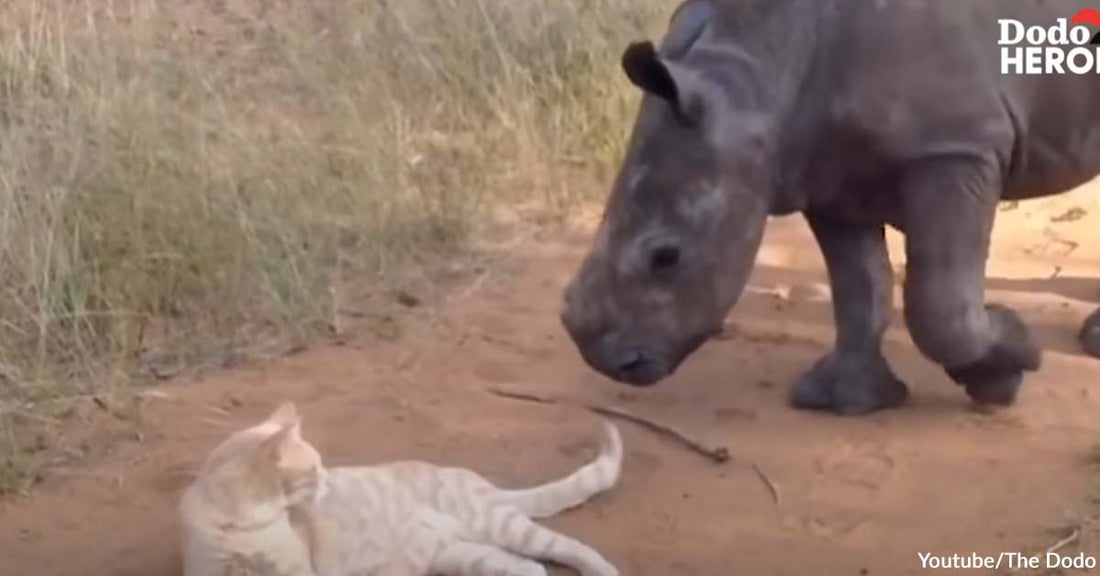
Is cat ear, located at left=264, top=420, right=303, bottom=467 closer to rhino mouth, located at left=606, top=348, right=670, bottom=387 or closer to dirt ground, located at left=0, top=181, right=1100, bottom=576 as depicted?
dirt ground, located at left=0, top=181, right=1100, bottom=576

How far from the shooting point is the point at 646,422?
14.5 feet

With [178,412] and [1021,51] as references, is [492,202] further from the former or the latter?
[1021,51]

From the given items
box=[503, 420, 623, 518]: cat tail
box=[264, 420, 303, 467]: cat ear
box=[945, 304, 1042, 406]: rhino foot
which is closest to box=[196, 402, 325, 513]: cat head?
box=[264, 420, 303, 467]: cat ear

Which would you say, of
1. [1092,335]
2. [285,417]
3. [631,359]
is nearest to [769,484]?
[631,359]

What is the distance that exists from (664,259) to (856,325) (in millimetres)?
670

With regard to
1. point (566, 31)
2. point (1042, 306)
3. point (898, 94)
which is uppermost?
point (898, 94)

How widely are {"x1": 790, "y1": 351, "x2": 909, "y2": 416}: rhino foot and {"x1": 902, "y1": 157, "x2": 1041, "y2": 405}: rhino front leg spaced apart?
0.96ft

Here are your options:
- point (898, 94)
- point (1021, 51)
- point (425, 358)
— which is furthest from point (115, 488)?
point (1021, 51)

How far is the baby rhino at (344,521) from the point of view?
3.49m

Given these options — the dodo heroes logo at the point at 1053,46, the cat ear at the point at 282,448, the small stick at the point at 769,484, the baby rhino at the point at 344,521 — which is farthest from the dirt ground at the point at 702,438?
the dodo heroes logo at the point at 1053,46

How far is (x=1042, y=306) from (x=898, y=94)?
1.40 m

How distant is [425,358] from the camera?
4953 mm

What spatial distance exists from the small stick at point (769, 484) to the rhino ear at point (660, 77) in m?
0.81

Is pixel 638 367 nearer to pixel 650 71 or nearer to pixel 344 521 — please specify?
pixel 650 71
